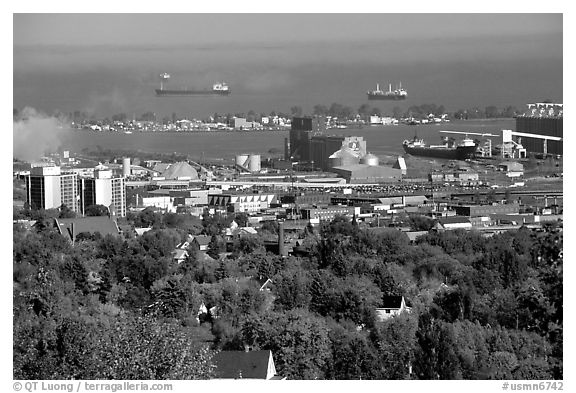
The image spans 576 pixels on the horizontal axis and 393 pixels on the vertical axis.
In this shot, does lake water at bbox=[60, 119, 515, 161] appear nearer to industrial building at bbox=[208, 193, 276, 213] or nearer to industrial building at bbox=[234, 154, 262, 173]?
industrial building at bbox=[234, 154, 262, 173]

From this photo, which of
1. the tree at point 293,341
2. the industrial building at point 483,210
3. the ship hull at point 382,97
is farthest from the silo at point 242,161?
the tree at point 293,341

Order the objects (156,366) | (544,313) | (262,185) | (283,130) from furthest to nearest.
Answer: (283,130) → (262,185) → (156,366) → (544,313)

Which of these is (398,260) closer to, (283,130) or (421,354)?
(421,354)

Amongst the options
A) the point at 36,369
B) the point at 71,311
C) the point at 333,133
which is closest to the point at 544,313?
the point at 36,369

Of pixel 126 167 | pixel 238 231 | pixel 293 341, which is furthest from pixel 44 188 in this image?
pixel 293 341

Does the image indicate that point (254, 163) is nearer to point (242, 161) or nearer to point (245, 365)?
point (242, 161)

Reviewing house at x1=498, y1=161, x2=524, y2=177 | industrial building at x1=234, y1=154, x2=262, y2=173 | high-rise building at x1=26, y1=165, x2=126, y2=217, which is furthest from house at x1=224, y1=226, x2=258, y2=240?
industrial building at x1=234, y1=154, x2=262, y2=173
